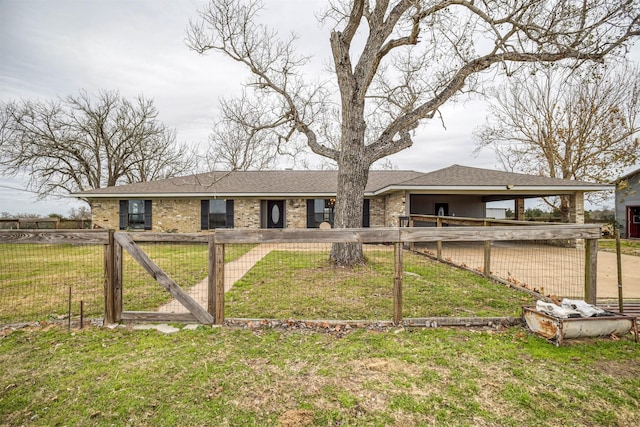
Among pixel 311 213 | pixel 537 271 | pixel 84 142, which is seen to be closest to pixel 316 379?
pixel 537 271

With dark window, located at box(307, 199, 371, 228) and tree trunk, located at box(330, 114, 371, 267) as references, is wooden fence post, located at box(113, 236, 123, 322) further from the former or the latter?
dark window, located at box(307, 199, 371, 228)

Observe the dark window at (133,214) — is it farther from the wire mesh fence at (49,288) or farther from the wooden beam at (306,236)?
the wooden beam at (306,236)

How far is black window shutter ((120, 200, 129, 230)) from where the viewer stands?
16.1 metres

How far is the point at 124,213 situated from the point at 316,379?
16817 millimetres

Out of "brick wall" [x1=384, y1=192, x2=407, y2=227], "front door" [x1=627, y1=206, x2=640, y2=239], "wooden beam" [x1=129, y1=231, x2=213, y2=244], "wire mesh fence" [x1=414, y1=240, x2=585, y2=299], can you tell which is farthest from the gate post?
"front door" [x1=627, y1=206, x2=640, y2=239]

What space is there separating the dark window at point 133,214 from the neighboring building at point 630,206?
89.4 ft

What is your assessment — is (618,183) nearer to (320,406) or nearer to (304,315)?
(304,315)

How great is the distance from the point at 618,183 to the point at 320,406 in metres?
Result: 23.8

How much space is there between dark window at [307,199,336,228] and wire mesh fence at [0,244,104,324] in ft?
29.6

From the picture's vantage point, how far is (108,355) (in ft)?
10.4

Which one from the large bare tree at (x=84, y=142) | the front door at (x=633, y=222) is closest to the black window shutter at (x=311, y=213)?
the large bare tree at (x=84, y=142)

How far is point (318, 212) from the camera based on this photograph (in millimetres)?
16094

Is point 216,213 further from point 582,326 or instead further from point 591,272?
point 582,326

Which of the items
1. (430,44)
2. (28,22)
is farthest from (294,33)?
(28,22)
